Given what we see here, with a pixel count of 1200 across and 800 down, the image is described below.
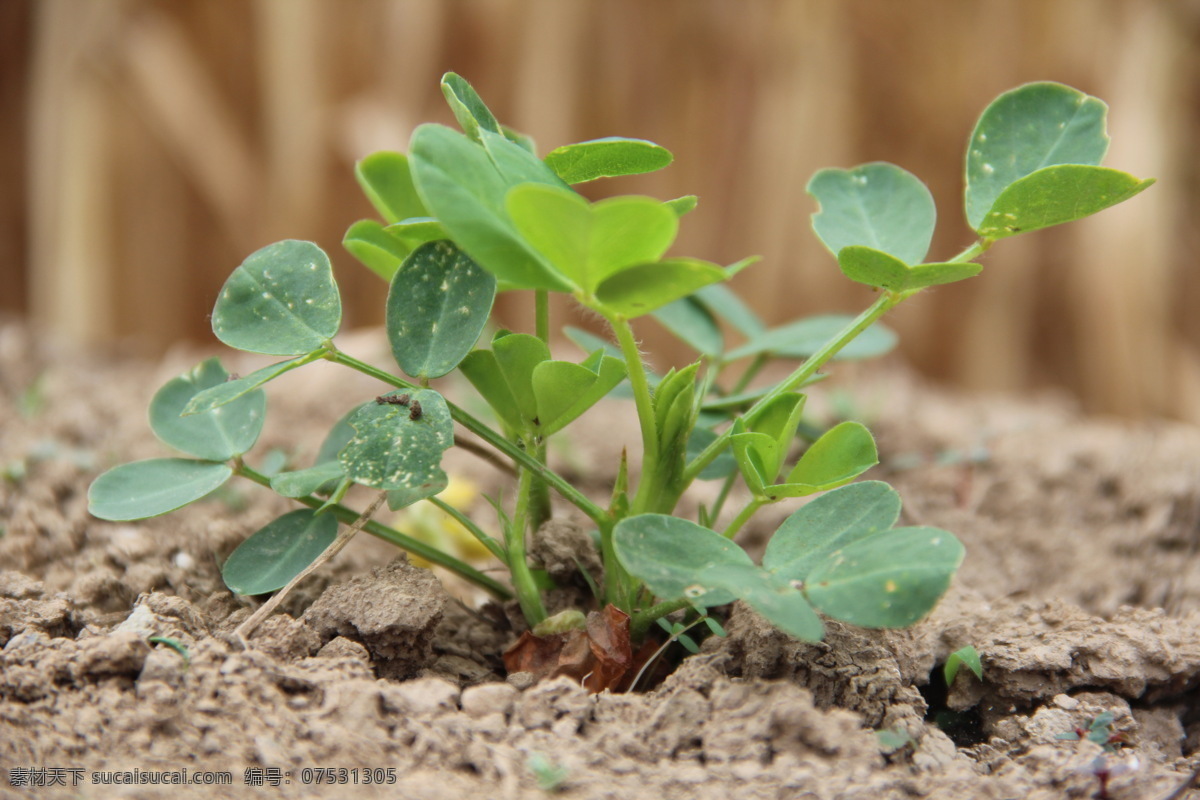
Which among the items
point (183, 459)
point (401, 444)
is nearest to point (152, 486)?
point (183, 459)

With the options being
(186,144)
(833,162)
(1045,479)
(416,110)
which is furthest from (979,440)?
(186,144)

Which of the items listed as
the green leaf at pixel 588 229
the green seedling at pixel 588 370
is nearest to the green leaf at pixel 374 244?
the green seedling at pixel 588 370

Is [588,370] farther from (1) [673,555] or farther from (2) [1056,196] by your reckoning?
(2) [1056,196]

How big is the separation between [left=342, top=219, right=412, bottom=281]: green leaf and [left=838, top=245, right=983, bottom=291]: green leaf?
1.14 ft

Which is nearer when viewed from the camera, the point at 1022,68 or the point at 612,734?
the point at 612,734

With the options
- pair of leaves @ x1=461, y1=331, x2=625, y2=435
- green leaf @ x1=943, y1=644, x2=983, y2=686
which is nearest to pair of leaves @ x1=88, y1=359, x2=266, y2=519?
pair of leaves @ x1=461, y1=331, x2=625, y2=435

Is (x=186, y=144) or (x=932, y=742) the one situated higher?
(x=186, y=144)

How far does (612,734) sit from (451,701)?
117 millimetres

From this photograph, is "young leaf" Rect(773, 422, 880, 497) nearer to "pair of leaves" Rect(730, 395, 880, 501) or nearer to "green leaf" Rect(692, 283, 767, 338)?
"pair of leaves" Rect(730, 395, 880, 501)

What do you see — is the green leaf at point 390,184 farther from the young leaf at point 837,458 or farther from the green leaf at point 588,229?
the young leaf at point 837,458

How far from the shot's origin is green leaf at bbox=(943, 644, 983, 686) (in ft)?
2.49

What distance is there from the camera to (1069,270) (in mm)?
2920

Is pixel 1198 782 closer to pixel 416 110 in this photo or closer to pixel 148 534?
pixel 148 534

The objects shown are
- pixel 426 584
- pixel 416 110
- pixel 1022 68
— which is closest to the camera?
pixel 426 584
